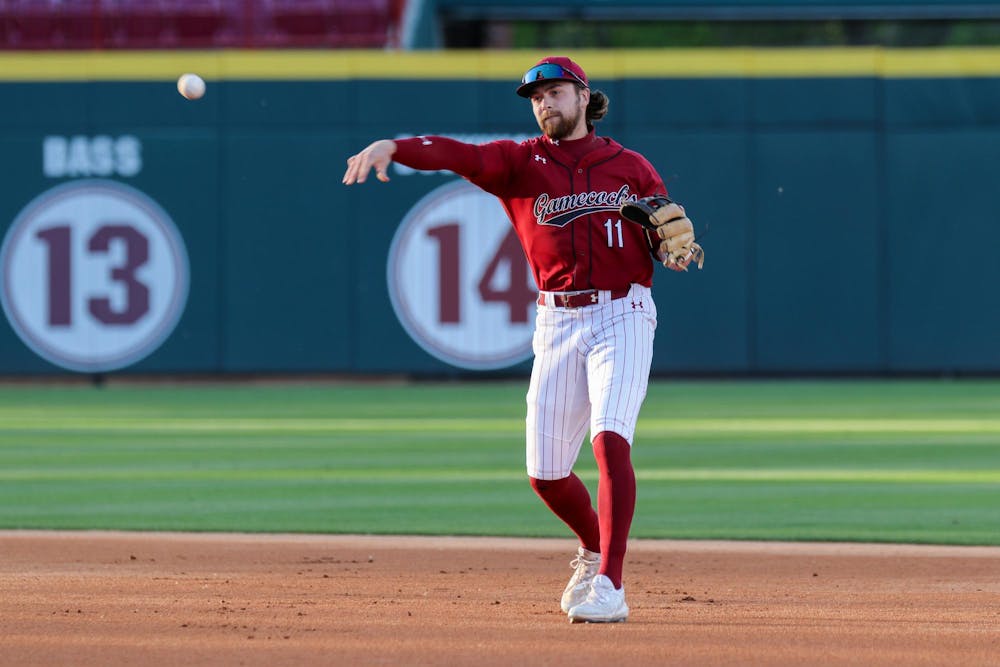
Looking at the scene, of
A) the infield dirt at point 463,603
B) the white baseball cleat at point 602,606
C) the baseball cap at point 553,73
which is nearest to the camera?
the infield dirt at point 463,603

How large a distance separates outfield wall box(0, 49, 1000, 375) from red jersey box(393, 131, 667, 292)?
1187 cm

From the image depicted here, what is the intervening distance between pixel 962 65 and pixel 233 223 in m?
7.84

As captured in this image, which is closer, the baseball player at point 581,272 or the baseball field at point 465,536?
the baseball field at point 465,536

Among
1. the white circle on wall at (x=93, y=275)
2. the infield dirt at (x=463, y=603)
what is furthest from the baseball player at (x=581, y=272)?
the white circle on wall at (x=93, y=275)

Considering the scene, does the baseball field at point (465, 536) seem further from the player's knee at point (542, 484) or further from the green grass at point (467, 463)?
the player's knee at point (542, 484)

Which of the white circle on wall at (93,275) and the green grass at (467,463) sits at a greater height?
the white circle on wall at (93,275)

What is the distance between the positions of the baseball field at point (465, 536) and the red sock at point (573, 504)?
0.97 ft

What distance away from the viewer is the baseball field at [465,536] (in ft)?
17.1

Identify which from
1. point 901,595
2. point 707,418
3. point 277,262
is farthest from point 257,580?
point 277,262

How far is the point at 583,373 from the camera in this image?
18.9 feet

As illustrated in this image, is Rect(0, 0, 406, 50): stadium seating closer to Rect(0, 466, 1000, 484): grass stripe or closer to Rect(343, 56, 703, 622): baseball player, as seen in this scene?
Rect(0, 466, 1000, 484): grass stripe

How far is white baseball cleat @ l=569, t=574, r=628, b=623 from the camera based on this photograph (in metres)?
5.43

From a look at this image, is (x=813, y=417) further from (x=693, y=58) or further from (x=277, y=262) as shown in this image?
(x=277, y=262)

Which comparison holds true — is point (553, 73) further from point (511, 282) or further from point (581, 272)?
point (511, 282)
